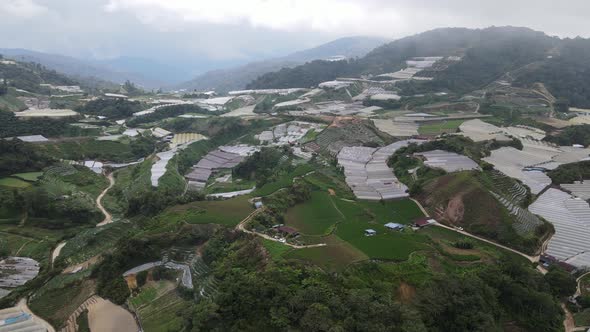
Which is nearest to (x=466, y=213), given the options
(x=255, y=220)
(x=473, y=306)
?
(x=473, y=306)

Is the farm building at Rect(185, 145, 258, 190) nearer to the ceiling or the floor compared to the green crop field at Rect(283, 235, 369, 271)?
nearer to the floor

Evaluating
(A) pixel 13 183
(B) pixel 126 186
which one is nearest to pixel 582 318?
(B) pixel 126 186

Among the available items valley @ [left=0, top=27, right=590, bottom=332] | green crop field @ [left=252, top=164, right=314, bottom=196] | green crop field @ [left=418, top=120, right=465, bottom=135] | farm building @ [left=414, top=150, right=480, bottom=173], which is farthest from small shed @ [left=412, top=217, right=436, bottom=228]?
green crop field @ [left=418, top=120, right=465, bottom=135]

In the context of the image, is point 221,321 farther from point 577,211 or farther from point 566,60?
point 566,60

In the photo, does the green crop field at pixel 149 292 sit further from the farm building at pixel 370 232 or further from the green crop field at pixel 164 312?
the farm building at pixel 370 232

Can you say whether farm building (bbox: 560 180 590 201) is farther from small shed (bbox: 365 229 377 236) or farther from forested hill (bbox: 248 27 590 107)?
forested hill (bbox: 248 27 590 107)

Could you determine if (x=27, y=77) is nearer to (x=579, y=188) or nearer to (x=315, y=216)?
(x=315, y=216)
